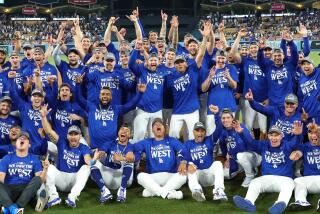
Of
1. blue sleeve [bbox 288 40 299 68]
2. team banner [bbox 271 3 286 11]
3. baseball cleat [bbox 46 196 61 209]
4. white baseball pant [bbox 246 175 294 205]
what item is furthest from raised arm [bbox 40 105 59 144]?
team banner [bbox 271 3 286 11]

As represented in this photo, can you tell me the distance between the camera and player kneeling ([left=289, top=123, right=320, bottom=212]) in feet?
23.6

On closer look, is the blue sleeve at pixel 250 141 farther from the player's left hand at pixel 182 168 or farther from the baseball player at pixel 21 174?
the baseball player at pixel 21 174

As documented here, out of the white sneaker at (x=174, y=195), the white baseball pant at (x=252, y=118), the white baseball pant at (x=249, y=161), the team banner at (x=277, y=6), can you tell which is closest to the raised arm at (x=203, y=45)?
the white baseball pant at (x=252, y=118)

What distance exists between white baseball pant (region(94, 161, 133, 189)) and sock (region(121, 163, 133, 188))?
1.42 feet

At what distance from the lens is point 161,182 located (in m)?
7.78

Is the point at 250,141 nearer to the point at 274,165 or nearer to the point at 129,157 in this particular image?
the point at 274,165

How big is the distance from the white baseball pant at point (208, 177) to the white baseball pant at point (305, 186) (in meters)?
1.14

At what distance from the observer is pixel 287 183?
7141 mm

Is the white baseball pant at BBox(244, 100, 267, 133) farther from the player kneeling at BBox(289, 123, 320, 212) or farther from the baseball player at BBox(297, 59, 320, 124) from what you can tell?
the player kneeling at BBox(289, 123, 320, 212)

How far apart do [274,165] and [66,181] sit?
11.0ft

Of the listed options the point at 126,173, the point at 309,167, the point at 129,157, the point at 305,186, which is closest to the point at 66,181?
the point at 126,173

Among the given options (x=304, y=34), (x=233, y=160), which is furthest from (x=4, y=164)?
(x=304, y=34)

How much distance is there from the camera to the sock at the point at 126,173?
24.7 feet

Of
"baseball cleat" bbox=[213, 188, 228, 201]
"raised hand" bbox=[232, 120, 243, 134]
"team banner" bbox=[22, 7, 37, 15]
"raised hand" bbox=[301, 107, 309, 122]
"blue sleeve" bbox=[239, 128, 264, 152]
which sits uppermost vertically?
"team banner" bbox=[22, 7, 37, 15]
